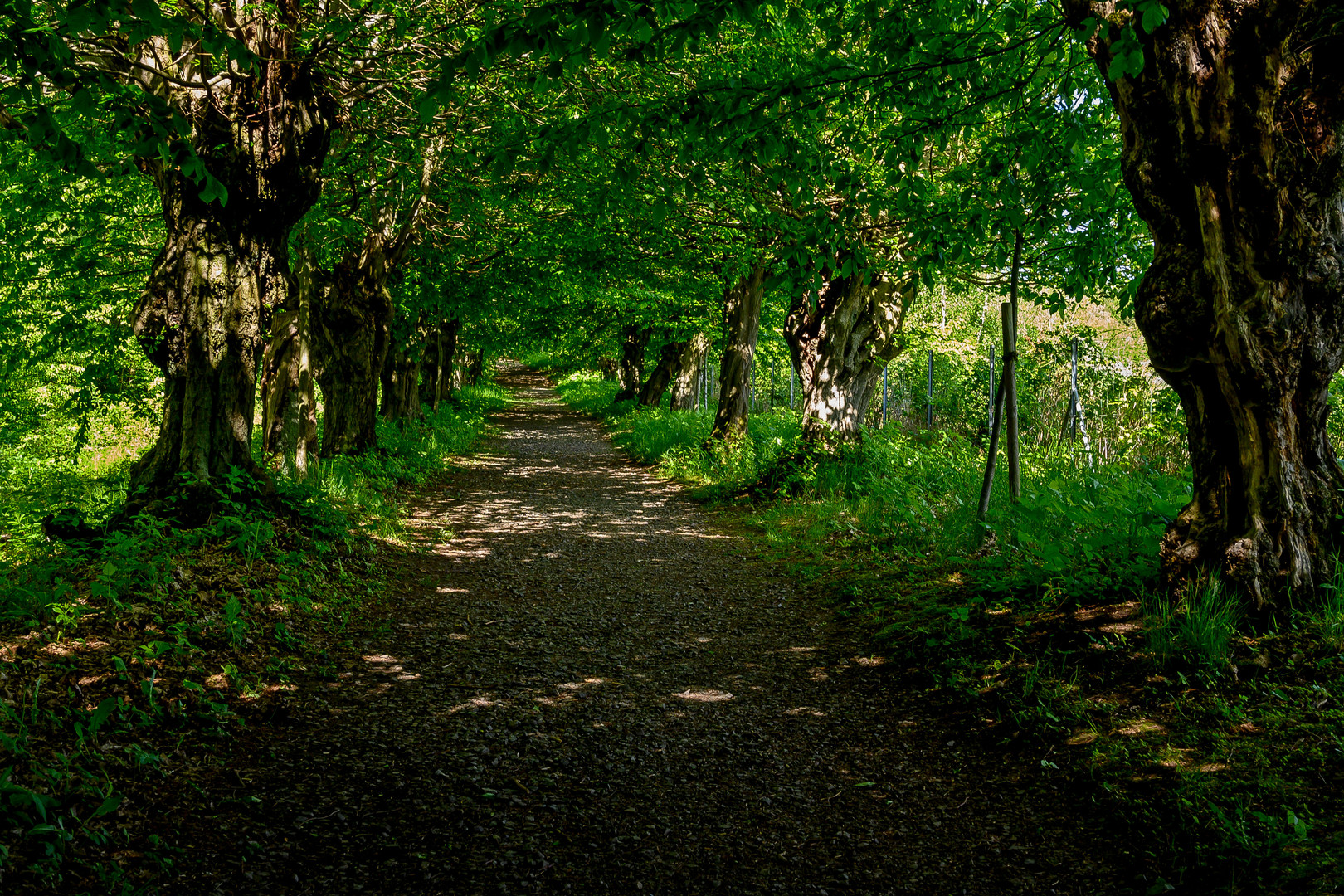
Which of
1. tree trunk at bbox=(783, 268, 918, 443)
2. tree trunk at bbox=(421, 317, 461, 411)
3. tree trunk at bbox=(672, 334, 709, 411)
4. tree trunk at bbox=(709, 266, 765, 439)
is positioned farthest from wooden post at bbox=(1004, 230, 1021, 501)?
tree trunk at bbox=(421, 317, 461, 411)

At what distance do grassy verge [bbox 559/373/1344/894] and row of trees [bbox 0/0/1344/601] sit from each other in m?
0.47

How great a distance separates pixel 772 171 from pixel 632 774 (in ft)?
15.0

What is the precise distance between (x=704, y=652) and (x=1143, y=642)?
2.72 m

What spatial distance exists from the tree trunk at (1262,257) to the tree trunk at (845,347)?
723 centimetres

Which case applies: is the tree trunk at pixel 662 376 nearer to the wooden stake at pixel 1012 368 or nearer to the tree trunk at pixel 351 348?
the tree trunk at pixel 351 348

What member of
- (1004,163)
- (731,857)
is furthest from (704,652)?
(1004,163)

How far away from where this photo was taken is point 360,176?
11.5m

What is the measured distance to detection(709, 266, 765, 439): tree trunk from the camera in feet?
49.3

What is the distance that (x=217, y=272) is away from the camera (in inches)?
259

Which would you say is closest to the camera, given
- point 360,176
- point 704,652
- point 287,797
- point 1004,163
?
point 287,797

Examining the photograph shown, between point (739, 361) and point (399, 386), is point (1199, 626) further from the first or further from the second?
point (399, 386)

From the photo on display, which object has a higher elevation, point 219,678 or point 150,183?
point 150,183

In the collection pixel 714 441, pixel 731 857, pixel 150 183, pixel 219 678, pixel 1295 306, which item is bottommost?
pixel 731 857

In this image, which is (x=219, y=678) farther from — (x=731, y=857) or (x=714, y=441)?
(x=714, y=441)
